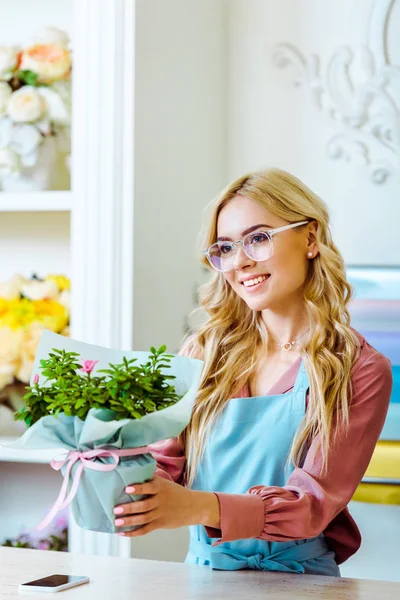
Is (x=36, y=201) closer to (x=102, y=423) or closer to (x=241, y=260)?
(x=241, y=260)

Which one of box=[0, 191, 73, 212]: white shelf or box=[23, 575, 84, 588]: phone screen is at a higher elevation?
box=[0, 191, 73, 212]: white shelf

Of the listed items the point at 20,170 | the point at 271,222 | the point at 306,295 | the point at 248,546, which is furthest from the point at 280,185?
the point at 20,170

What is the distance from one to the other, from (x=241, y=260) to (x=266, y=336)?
20 cm

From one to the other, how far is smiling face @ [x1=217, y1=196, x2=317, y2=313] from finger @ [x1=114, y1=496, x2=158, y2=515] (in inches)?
22.1

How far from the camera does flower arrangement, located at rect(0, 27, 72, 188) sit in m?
2.29

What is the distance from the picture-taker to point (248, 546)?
1.64 metres

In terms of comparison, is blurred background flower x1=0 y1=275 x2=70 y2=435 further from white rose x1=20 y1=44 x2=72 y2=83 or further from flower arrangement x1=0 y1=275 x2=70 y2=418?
white rose x1=20 y1=44 x2=72 y2=83

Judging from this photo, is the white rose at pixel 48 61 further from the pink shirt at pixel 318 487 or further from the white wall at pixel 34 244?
the pink shirt at pixel 318 487

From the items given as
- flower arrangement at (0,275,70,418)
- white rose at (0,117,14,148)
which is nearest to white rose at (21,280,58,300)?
flower arrangement at (0,275,70,418)

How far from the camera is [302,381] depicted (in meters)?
1.71

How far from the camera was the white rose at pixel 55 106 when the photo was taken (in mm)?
2291

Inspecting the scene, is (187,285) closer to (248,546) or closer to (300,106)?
(300,106)

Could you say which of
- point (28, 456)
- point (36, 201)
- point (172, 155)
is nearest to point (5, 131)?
point (36, 201)

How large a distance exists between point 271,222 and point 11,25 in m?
1.25
